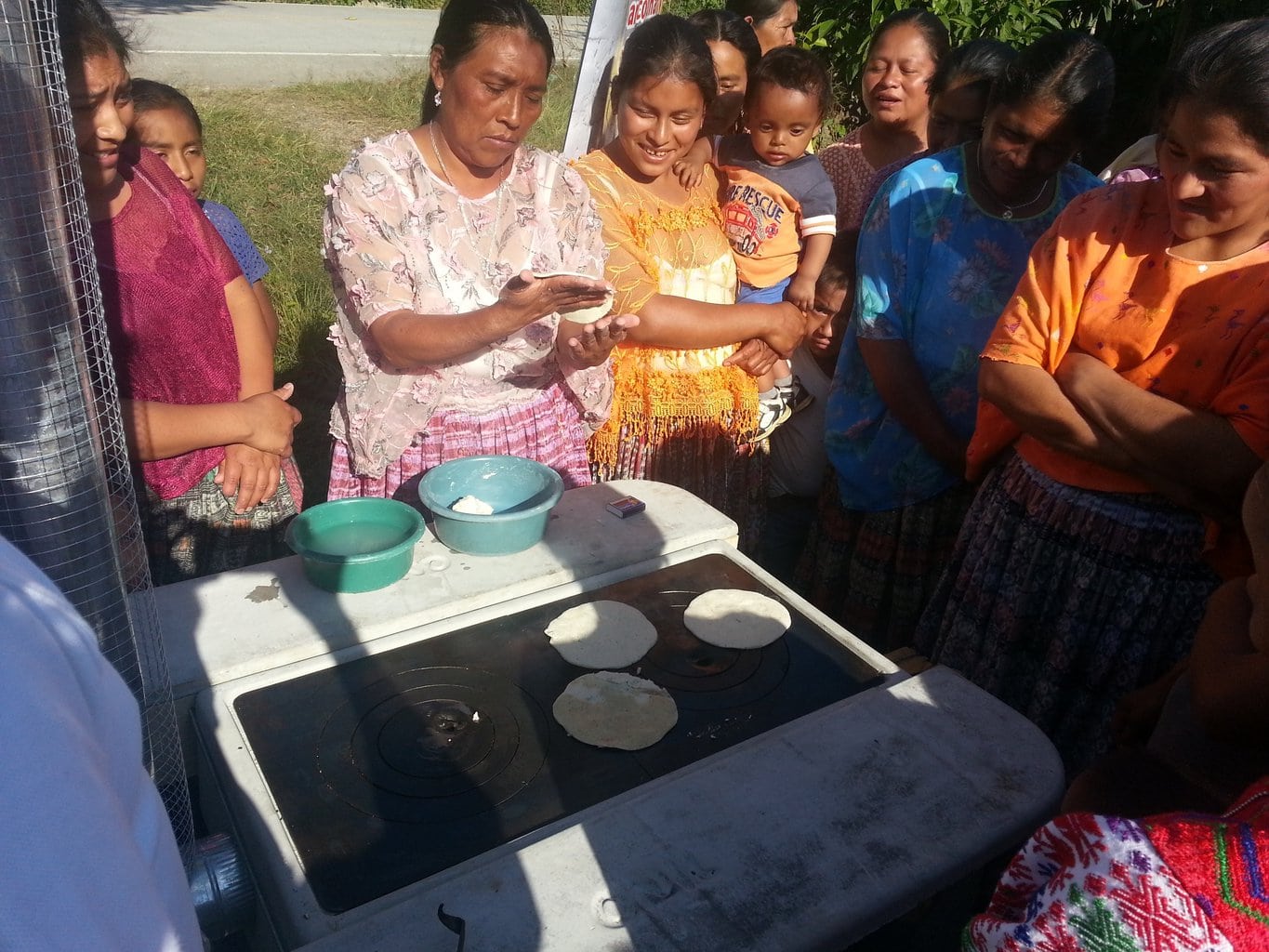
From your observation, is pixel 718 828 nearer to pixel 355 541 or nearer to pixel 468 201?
pixel 355 541

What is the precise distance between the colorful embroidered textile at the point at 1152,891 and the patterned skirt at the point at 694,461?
1703mm

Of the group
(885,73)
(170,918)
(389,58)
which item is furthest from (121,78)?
(389,58)

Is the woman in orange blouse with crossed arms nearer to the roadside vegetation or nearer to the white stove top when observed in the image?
the white stove top

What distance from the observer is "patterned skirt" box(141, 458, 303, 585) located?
188 centimetres

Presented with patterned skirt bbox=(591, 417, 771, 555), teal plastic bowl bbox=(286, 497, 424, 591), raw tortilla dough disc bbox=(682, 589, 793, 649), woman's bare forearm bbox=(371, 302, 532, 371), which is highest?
woman's bare forearm bbox=(371, 302, 532, 371)

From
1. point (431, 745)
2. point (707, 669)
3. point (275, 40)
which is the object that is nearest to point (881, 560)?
point (707, 669)

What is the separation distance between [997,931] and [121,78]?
1800 mm

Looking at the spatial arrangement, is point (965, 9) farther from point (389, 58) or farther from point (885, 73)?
point (389, 58)

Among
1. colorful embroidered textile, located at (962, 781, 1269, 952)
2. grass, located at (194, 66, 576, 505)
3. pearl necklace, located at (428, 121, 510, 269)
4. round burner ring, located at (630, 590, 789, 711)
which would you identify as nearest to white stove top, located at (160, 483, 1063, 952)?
round burner ring, located at (630, 590, 789, 711)

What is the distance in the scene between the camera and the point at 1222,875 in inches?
28.5

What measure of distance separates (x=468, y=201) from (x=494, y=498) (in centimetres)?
62

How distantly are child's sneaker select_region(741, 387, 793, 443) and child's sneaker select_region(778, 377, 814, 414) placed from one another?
0.02 meters

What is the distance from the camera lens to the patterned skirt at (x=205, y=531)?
6.18 ft

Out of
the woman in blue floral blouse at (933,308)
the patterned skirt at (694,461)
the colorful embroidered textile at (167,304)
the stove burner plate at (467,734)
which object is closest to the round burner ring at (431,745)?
the stove burner plate at (467,734)
